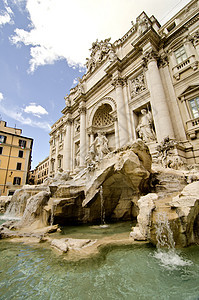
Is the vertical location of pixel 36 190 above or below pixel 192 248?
above

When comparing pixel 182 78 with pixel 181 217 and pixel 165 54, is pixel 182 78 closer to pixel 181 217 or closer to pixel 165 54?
pixel 165 54

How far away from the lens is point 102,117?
704 inches

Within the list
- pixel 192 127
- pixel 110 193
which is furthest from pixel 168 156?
pixel 110 193

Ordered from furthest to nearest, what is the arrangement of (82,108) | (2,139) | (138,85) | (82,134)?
(2,139)
(82,108)
(82,134)
(138,85)

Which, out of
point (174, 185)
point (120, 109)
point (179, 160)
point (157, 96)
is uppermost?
point (120, 109)

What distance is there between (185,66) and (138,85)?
3.67 meters

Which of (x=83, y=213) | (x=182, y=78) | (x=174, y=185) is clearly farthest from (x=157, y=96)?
(x=83, y=213)

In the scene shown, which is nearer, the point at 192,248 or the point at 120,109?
the point at 192,248

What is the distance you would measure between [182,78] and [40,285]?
12.5m

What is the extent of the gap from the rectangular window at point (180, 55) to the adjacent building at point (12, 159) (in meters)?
22.2

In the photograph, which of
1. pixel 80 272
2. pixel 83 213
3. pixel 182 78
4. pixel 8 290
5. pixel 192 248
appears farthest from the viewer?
pixel 182 78

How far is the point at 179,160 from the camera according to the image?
7.93 meters

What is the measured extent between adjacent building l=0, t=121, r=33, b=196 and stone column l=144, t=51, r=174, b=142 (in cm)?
1993

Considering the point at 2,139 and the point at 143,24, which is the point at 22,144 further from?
the point at 143,24
